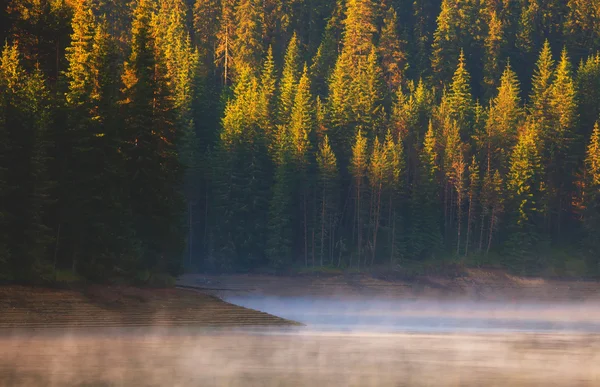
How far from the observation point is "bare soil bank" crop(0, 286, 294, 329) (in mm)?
48719

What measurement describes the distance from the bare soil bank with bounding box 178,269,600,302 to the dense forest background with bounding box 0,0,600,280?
167 inches

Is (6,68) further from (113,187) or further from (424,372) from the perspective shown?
(424,372)

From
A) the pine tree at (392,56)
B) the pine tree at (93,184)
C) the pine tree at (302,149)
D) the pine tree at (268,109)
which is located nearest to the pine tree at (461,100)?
the pine tree at (392,56)

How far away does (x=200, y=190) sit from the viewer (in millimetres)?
118062

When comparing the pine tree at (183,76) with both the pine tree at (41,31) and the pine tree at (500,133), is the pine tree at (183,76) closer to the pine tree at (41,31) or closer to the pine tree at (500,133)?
the pine tree at (41,31)

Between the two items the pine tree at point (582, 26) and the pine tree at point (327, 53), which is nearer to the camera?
the pine tree at point (327, 53)

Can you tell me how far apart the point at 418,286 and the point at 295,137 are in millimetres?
21712

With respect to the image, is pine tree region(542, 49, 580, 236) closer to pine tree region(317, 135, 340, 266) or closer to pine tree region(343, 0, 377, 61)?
pine tree region(317, 135, 340, 266)

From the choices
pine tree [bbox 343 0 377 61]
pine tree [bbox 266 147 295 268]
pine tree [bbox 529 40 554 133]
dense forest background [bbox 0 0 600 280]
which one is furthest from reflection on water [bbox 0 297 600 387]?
pine tree [bbox 343 0 377 61]

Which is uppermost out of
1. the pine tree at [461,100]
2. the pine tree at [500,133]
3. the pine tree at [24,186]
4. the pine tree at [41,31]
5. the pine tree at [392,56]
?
the pine tree at [392,56]

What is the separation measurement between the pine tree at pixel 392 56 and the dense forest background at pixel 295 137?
305 mm

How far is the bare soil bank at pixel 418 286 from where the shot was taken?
325 ft

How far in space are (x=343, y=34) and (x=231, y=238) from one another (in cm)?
5796

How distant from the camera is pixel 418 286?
107 metres
